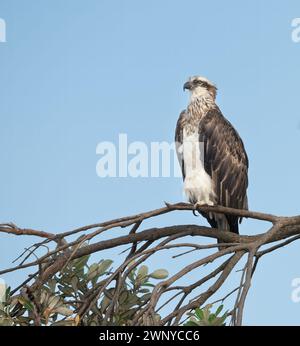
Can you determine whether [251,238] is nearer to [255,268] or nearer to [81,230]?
[255,268]

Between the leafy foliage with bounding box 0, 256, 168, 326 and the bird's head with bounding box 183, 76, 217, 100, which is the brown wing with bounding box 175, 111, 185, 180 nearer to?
the bird's head with bounding box 183, 76, 217, 100

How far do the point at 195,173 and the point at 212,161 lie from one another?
327 millimetres

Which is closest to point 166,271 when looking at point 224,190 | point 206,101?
point 224,190

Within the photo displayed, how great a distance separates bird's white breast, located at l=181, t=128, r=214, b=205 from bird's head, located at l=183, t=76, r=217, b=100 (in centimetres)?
109

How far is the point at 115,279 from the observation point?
730cm

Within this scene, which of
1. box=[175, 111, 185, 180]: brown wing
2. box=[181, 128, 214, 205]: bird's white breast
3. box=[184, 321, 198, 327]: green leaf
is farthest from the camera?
box=[175, 111, 185, 180]: brown wing

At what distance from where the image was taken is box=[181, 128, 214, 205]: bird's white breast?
33.5ft

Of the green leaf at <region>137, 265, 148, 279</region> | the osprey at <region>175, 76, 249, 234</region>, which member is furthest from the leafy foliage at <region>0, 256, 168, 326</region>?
the osprey at <region>175, 76, 249, 234</region>

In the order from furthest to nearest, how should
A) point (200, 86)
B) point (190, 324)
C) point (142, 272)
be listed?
point (200, 86) < point (142, 272) < point (190, 324)

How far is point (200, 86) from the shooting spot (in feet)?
38.2

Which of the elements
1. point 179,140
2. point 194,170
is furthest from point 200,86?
point 194,170

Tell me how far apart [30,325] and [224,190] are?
432 centimetres

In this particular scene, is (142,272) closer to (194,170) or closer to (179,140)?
(194,170)
